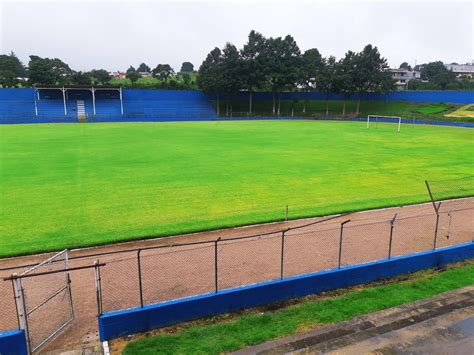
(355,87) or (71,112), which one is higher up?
(355,87)

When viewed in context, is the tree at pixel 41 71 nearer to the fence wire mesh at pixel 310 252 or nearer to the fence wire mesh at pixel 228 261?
the fence wire mesh at pixel 228 261

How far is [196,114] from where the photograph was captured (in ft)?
275

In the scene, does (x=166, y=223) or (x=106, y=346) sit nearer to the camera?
(x=106, y=346)

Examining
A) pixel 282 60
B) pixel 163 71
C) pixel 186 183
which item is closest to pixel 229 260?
pixel 186 183

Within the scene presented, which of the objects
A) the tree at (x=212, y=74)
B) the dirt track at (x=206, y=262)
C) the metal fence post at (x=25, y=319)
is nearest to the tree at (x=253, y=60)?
the tree at (x=212, y=74)

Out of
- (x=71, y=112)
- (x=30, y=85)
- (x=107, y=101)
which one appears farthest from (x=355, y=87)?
(x=30, y=85)

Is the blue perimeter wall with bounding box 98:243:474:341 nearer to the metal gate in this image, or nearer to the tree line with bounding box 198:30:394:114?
the metal gate

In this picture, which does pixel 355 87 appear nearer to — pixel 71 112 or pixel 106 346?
pixel 71 112

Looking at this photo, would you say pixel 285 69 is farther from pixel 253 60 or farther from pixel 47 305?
pixel 47 305

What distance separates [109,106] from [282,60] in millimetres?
36507

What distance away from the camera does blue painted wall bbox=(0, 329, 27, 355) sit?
730cm

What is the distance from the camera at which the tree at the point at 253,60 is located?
80250 mm

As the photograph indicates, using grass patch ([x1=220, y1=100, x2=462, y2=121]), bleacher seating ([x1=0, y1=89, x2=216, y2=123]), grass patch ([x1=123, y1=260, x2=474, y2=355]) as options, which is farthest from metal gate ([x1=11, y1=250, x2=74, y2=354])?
grass patch ([x1=220, y1=100, x2=462, y2=121])

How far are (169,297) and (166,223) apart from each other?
18.5ft
